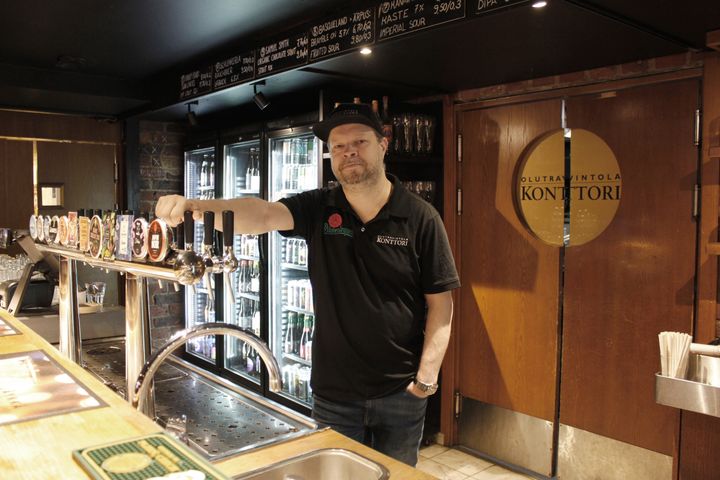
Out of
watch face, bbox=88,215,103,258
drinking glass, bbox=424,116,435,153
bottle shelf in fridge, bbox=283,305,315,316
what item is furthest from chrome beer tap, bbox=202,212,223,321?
bottle shelf in fridge, bbox=283,305,315,316

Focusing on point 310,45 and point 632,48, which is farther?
point 310,45

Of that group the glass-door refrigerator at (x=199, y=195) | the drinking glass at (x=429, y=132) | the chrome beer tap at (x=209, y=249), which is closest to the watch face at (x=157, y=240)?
the chrome beer tap at (x=209, y=249)

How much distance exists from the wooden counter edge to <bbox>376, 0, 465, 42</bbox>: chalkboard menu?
1768mm

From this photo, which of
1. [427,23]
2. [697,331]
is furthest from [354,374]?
[697,331]

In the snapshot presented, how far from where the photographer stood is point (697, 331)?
2820 millimetres

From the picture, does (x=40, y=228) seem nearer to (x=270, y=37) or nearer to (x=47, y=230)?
(x=47, y=230)

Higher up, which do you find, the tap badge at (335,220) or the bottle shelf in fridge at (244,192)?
the bottle shelf in fridge at (244,192)

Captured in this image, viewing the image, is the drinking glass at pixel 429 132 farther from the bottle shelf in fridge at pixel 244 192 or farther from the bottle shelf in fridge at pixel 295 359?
the bottle shelf in fridge at pixel 295 359

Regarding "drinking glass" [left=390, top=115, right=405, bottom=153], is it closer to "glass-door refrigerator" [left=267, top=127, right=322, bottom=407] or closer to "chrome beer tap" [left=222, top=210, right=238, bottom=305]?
"glass-door refrigerator" [left=267, top=127, right=322, bottom=407]

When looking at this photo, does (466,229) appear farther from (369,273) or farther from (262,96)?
(369,273)

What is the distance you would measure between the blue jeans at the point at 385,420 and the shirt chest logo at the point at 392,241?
527 mm

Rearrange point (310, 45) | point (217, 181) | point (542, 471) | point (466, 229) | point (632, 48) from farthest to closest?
point (217, 181) → point (466, 229) → point (542, 471) → point (310, 45) → point (632, 48)

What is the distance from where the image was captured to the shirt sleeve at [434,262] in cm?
215

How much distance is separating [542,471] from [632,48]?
236 cm
